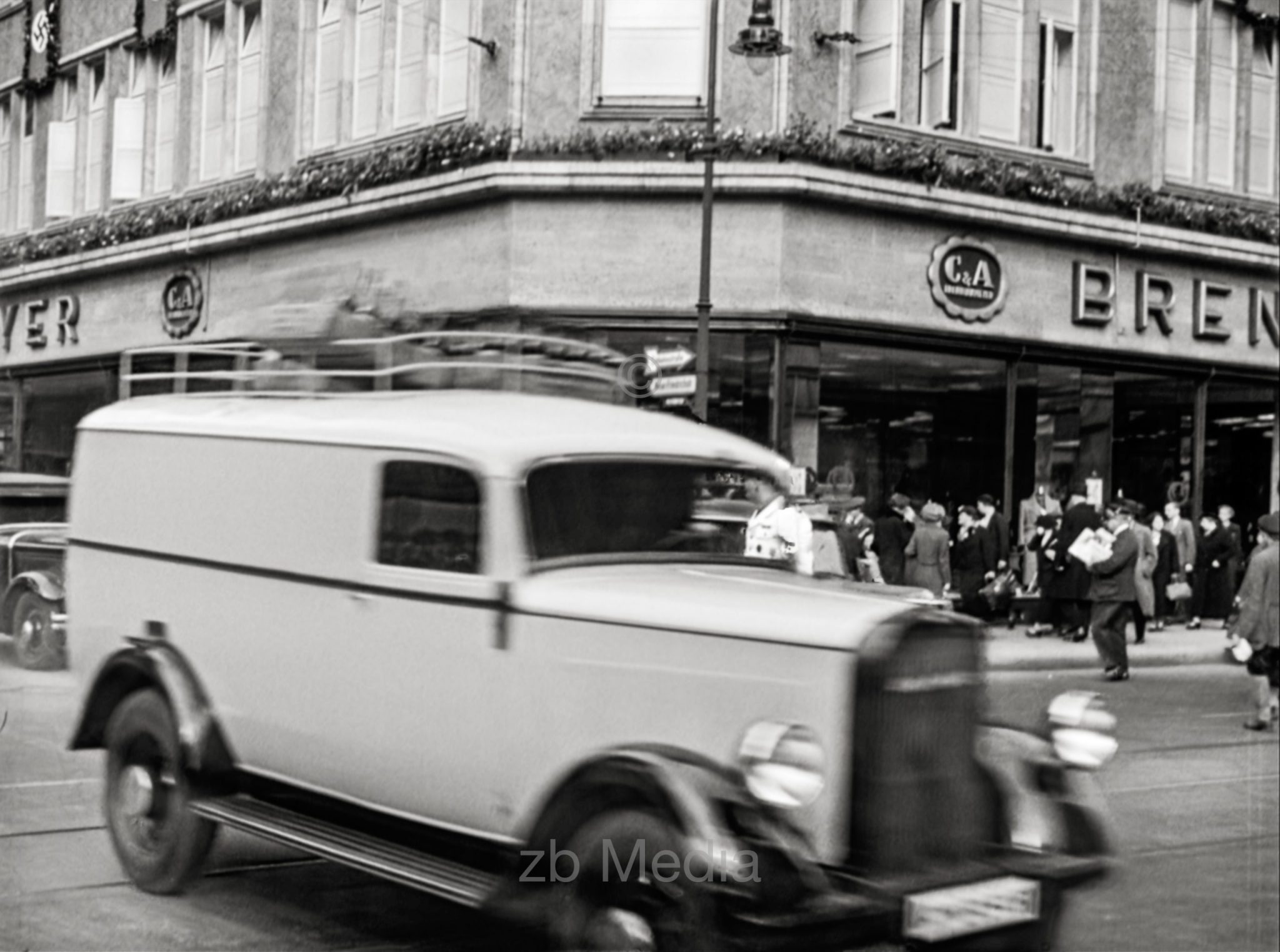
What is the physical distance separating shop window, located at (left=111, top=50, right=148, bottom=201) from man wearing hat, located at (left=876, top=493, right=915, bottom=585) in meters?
2.19

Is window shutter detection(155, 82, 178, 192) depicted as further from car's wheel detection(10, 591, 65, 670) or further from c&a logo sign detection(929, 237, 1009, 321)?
c&a logo sign detection(929, 237, 1009, 321)

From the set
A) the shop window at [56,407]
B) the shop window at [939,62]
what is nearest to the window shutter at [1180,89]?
the shop window at [939,62]

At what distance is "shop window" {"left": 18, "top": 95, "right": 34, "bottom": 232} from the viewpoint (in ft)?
14.0

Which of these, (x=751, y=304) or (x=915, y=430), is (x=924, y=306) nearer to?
(x=915, y=430)

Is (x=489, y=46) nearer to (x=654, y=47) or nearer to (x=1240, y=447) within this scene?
(x=654, y=47)

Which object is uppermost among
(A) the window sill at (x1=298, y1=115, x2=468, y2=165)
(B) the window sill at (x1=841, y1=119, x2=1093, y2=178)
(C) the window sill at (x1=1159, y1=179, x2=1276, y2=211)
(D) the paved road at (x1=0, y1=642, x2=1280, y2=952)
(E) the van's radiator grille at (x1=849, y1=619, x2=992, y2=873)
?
(B) the window sill at (x1=841, y1=119, x2=1093, y2=178)

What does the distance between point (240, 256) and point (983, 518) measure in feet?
7.14

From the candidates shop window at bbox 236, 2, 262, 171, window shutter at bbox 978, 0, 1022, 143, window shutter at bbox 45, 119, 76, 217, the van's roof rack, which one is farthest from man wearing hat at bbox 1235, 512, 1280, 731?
window shutter at bbox 45, 119, 76, 217

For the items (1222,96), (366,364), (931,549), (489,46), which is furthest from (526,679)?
(1222,96)

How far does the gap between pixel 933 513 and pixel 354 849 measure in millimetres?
1886

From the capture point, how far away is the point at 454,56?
4.05 metres

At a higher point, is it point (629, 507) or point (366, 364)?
point (366, 364)

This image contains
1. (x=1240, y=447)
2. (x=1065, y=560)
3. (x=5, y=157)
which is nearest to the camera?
(x=5, y=157)

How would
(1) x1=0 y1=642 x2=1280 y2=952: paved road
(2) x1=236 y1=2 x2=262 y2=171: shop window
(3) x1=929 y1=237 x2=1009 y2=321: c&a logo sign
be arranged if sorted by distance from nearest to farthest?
1. (2) x1=236 y1=2 x2=262 y2=171: shop window
2. (1) x1=0 y1=642 x2=1280 y2=952: paved road
3. (3) x1=929 y1=237 x2=1009 y2=321: c&a logo sign
